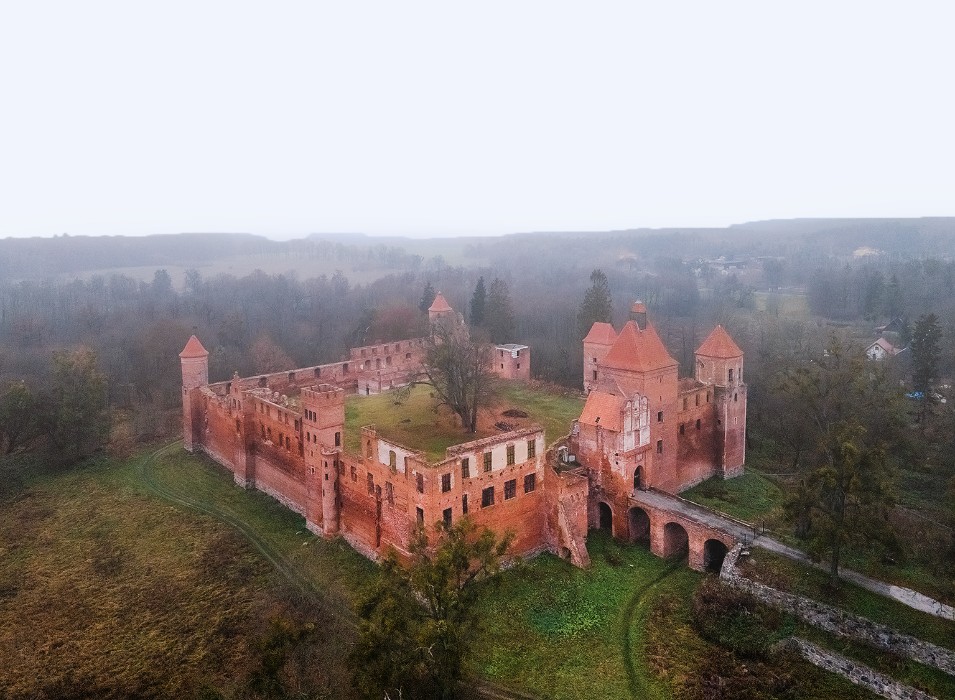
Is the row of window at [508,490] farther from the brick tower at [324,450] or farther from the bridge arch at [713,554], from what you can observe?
the bridge arch at [713,554]

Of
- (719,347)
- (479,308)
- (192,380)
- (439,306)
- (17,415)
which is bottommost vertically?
(17,415)

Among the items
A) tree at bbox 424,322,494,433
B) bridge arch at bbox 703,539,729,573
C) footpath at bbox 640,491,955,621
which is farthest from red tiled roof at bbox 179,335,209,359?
bridge arch at bbox 703,539,729,573

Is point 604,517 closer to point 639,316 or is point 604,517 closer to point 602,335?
point 639,316

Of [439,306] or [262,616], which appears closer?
[262,616]

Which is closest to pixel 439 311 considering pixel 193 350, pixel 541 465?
pixel 193 350

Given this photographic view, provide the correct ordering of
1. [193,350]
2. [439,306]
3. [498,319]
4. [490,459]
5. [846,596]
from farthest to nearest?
[498,319], [439,306], [193,350], [490,459], [846,596]

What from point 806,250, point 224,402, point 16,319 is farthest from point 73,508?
point 806,250
